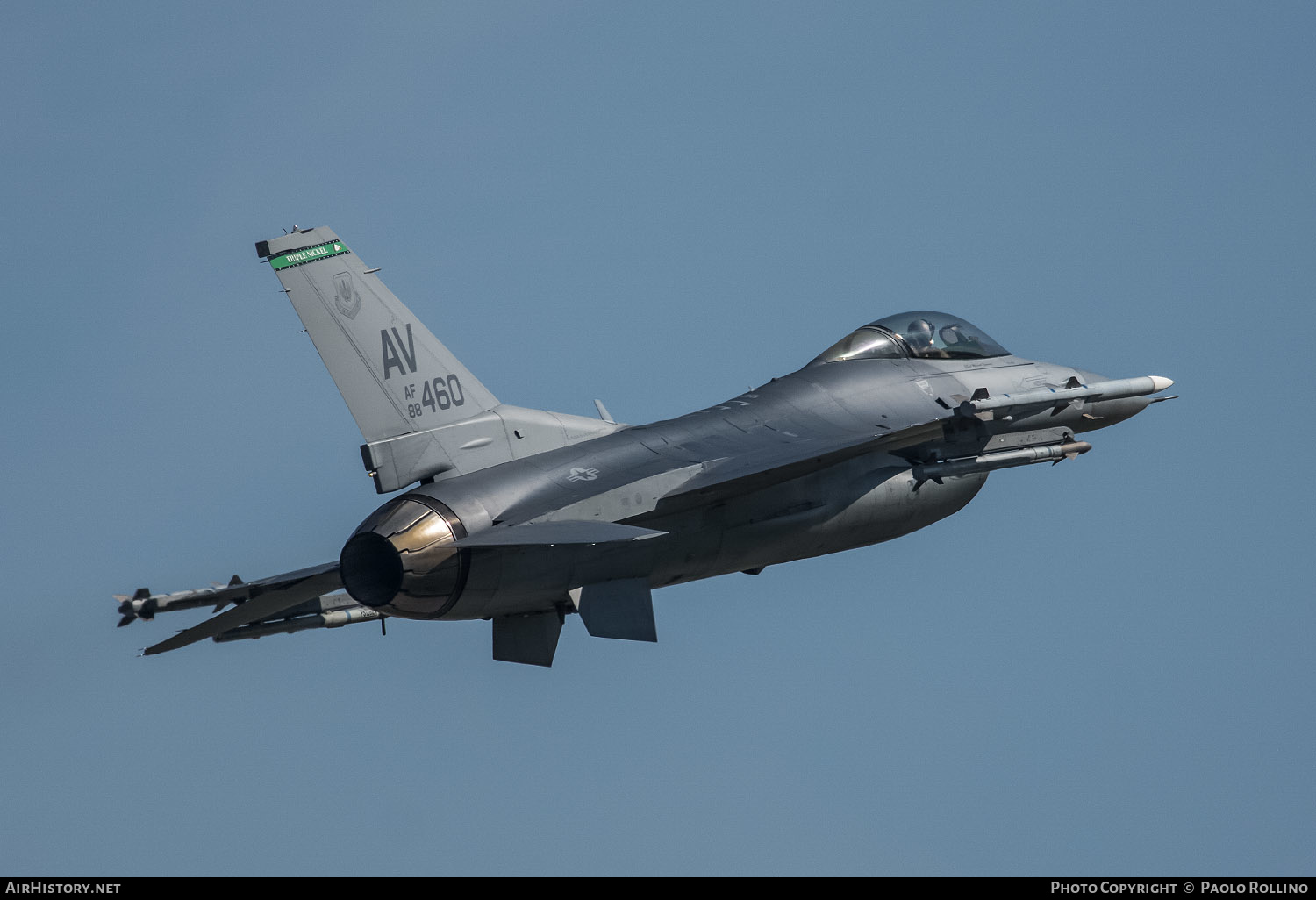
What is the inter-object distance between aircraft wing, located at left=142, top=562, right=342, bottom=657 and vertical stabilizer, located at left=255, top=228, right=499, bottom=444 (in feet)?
6.10

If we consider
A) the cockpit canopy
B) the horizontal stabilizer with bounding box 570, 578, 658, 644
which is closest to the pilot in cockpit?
the cockpit canopy

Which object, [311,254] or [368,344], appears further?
[311,254]

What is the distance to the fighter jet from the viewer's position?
23.4 m

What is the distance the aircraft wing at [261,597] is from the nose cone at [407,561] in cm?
125

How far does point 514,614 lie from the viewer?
25.0m

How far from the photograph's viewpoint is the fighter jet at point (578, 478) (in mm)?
23359

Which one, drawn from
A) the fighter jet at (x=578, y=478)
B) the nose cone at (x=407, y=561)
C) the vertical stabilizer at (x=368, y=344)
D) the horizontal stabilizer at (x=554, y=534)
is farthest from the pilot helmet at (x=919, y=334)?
the nose cone at (x=407, y=561)

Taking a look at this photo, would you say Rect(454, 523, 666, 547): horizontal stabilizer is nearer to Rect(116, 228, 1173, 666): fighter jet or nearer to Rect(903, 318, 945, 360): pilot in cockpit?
Rect(116, 228, 1173, 666): fighter jet

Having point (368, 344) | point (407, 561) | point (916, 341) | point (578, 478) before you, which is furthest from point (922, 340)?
point (407, 561)

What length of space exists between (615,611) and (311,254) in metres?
5.72

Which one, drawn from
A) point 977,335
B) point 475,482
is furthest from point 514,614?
point 977,335

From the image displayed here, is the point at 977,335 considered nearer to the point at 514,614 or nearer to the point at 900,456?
the point at 900,456

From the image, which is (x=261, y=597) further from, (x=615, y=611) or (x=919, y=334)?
(x=919, y=334)

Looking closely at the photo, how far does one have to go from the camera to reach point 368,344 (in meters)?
24.8
